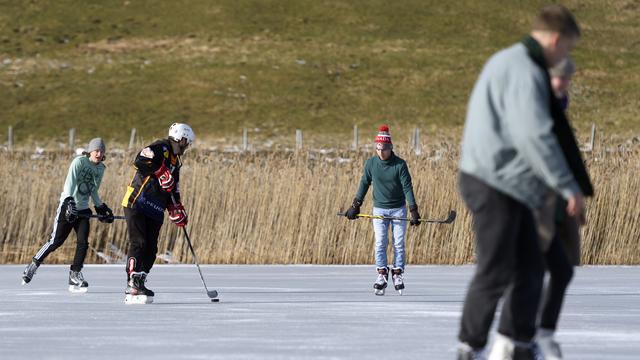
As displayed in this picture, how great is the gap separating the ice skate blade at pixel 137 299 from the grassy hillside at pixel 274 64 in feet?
197

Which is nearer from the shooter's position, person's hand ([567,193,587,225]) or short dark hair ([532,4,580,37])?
person's hand ([567,193,587,225])

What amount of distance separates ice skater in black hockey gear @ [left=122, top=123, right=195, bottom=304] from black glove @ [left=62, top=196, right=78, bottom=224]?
186 centimetres

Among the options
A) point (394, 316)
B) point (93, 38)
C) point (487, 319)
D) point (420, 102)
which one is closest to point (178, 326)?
point (394, 316)

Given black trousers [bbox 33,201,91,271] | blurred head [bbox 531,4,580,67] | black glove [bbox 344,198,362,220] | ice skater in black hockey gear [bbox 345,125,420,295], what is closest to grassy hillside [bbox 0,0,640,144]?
black glove [bbox 344,198,362,220]

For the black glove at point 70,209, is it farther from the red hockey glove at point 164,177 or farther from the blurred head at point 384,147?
the blurred head at point 384,147

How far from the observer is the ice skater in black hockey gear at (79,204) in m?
15.8

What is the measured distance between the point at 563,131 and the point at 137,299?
7.27 m

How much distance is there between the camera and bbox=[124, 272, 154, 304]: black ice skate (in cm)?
1398

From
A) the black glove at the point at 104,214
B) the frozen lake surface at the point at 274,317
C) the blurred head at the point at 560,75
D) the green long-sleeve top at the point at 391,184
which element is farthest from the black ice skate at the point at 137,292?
the blurred head at the point at 560,75

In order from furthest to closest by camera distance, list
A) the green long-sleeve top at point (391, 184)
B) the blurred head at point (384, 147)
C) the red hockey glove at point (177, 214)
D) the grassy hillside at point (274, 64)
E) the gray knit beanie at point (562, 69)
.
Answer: the grassy hillside at point (274, 64) → the blurred head at point (384, 147) → the green long-sleeve top at point (391, 184) → the red hockey glove at point (177, 214) → the gray knit beanie at point (562, 69)

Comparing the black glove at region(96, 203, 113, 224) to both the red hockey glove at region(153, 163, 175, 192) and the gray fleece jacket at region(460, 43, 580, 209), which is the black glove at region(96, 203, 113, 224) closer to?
the red hockey glove at region(153, 163, 175, 192)

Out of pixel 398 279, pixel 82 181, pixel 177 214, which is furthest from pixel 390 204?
pixel 82 181

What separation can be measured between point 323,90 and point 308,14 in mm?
17200

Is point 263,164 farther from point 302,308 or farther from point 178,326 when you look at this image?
point 178,326
